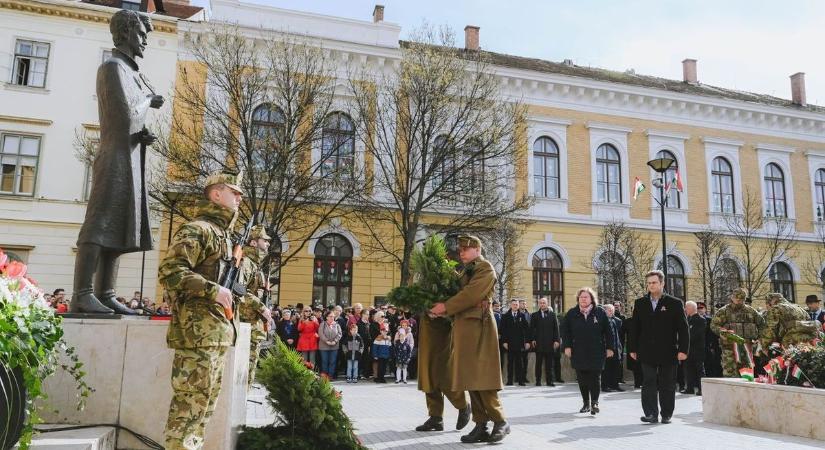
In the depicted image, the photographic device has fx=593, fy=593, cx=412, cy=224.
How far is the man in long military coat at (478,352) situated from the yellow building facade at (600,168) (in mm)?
16407

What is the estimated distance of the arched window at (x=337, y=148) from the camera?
21219 mm

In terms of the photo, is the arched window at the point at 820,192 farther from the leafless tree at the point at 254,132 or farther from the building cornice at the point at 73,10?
the building cornice at the point at 73,10

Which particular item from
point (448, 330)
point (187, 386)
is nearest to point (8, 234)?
point (448, 330)

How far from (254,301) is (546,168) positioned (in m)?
21.5

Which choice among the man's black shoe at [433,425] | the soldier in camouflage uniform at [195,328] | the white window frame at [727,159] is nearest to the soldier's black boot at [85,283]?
the soldier in camouflage uniform at [195,328]

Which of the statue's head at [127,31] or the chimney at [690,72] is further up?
the chimney at [690,72]

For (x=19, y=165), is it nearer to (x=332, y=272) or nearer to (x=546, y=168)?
(x=332, y=272)

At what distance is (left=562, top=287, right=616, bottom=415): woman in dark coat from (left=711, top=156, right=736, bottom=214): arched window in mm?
22886

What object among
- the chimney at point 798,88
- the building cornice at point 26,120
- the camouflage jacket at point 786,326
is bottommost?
the camouflage jacket at point 786,326

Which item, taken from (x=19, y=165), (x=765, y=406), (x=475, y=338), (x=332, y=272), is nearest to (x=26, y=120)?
(x=19, y=165)

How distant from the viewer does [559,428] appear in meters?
7.75

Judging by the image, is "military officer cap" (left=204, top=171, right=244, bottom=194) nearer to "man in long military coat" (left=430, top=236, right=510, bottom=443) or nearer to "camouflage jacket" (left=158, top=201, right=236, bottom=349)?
"camouflage jacket" (left=158, top=201, right=236, bottom=349)

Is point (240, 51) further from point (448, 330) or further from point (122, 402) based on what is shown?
point (122, 402)

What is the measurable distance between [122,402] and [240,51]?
17678mm
